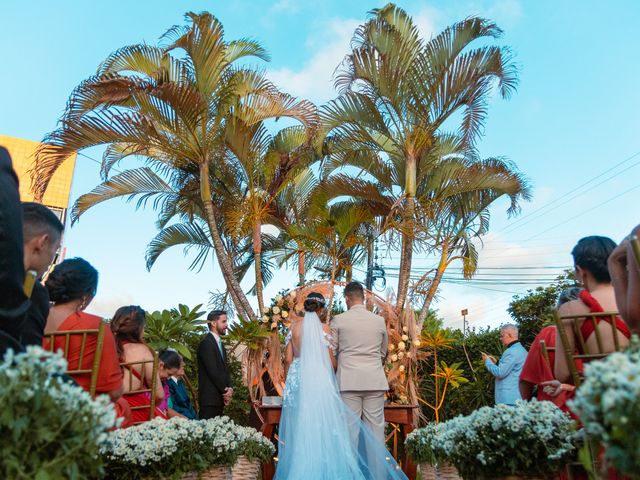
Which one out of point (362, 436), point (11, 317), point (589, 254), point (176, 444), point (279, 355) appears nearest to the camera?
point (11, 317)

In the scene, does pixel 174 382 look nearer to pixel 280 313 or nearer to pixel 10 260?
pixel 280 313

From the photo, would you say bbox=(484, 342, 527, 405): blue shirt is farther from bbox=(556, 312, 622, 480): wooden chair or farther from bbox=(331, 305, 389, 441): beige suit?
bbox=(556, 312, 622, 480): wooden chair

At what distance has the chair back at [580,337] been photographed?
2.47 metres

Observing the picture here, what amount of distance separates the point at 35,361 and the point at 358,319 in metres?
4.76

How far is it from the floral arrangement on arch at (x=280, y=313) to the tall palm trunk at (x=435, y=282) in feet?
8.03

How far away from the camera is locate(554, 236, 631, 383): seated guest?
270 cm

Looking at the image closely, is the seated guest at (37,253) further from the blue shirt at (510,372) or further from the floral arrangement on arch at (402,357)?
the floral arrangement on arch at (402,357)

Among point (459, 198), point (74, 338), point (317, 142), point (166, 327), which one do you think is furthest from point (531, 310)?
point (74, 338)

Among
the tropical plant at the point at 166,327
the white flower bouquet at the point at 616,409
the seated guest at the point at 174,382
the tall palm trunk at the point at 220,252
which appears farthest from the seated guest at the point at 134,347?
the tall palm trunk at the point at 220,252

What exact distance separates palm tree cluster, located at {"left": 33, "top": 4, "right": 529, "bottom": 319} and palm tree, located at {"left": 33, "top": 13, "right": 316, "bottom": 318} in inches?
0.8

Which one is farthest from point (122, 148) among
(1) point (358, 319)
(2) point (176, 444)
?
(2) point (176, 444)

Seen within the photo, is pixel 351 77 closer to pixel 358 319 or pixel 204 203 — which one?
pixel 204 203

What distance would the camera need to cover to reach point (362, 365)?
19.5 feet

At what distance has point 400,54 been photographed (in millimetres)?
9852
